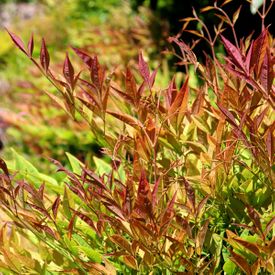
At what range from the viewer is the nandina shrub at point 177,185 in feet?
4.57

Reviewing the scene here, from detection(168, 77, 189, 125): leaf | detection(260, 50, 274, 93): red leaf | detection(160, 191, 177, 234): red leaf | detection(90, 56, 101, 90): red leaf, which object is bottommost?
detection(160, 191, 177, 234): red leaf

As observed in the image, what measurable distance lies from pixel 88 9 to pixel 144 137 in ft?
22.4

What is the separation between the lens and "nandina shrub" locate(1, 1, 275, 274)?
1.39 m

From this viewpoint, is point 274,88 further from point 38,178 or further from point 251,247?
point 38,178

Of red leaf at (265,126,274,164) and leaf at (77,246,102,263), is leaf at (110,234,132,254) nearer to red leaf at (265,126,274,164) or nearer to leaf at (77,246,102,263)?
leaf at (77,246,102,263)

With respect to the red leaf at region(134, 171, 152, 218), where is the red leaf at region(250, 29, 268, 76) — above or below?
above

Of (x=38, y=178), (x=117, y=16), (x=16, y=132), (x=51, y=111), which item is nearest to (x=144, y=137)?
(x=38, y=178)

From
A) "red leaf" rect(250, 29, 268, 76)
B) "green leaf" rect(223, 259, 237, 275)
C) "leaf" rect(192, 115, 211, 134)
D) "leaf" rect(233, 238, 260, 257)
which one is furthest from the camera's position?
"leaf" rect(192, 115, 211, 134)

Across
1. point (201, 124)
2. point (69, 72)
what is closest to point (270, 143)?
point (201, 124)

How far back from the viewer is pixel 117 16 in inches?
266

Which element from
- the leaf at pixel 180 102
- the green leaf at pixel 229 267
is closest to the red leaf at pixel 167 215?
the green leaf at pixel 229 267

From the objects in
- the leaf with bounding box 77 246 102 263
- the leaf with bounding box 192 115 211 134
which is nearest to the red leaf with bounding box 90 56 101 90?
the leaf with bounding box 192 115 211 134

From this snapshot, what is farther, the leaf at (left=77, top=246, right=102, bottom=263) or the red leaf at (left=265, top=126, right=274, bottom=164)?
the leaf at (left=77, top=246, right=102, bottom=263)

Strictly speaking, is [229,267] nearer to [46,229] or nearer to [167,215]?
[167,215]
